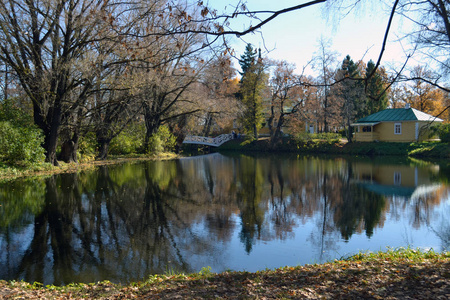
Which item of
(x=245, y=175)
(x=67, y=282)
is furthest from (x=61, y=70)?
(x=67, y=282)

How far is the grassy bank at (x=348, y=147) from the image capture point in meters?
33.2

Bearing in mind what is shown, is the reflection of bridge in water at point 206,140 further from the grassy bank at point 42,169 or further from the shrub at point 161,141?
the grassy bank at point 42,169

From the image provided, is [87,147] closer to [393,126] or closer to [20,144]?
[20,144]

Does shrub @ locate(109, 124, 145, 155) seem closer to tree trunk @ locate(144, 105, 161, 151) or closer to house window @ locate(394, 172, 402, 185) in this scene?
tree trunk @ locate(144, 105, 161, 151)

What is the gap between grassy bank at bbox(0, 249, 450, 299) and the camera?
13.4 feet

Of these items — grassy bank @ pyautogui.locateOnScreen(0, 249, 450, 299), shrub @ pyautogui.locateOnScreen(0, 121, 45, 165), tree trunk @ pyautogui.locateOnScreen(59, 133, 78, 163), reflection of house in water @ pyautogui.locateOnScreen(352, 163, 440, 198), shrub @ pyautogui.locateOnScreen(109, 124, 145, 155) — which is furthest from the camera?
shrub @ pyautogui.locateOnScreen(109, 124, 145, 155)

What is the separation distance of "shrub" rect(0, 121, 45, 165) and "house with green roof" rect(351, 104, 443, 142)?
32.8m

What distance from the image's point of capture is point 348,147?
39.5 metres

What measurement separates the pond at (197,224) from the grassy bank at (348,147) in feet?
60.0

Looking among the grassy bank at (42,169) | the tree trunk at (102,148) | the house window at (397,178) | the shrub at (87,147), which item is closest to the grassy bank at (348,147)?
the house window at (397,178)

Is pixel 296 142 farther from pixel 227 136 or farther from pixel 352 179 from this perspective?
pixel 352 179

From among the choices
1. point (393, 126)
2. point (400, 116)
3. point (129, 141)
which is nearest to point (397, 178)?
point (129, 141)

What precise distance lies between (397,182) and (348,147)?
22.8 meters

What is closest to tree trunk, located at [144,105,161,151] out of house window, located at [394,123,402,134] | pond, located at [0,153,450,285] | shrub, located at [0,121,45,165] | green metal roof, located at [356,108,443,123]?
shrub, located at [0,121,45,165]
